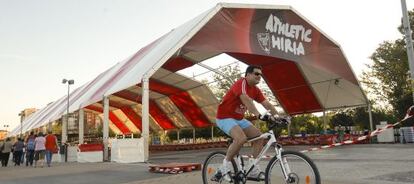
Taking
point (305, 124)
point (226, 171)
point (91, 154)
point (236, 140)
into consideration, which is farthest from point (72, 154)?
point (305, 124)

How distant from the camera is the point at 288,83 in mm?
30125

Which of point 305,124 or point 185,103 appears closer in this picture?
point 185,103

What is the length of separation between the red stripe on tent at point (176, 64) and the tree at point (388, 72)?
26.7 metres

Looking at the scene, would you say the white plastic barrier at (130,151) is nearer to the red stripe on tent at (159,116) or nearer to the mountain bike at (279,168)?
the mountain bike at (279,168)

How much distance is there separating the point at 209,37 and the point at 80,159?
8.68 m

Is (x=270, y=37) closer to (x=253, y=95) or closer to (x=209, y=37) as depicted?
(x=209, y=37)

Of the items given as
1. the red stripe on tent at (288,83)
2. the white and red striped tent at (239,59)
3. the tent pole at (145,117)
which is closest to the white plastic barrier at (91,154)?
the white and red striped tent at (239,59)

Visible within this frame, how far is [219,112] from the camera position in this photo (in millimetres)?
6145

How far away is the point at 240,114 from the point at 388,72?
151ft

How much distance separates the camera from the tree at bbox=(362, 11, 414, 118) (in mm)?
44938

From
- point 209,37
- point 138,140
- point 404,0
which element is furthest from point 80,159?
point 404,0

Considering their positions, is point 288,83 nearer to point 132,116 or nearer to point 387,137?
point 387,137

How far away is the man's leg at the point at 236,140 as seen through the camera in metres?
5.74

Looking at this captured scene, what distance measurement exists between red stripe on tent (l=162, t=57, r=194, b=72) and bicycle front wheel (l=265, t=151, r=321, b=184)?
19.9 metres
